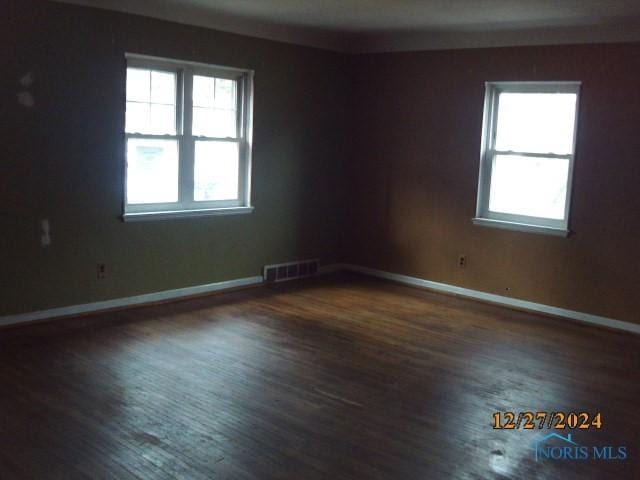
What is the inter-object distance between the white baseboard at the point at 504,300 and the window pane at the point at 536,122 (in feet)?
4.68

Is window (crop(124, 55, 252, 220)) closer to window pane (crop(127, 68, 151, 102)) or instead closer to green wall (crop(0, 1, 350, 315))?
window pane (crop(127, 68, 151, 102))

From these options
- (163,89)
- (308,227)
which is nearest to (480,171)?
(308,227)

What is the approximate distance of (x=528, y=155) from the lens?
595 centimetres

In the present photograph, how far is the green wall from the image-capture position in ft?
15.3

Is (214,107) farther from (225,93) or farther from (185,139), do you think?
(185,139)

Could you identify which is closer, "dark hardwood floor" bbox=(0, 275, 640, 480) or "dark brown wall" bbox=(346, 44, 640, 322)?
"dark hardwood floor" bbox=(0, 275, 640, 480)

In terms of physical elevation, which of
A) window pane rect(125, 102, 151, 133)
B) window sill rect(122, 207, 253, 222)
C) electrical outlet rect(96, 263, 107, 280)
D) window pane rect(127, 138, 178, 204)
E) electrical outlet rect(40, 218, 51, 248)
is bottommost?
electrical outlet rect(96, 263, 107, 280)

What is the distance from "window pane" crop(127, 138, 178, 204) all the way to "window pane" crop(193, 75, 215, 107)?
1.52 ft

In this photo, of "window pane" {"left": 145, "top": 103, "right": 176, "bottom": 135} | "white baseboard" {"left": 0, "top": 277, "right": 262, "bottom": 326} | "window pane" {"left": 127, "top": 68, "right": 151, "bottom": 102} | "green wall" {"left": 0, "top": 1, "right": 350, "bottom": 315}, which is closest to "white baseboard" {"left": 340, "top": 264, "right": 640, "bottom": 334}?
"green wall" {"left": 0, "top": 1, "right": 350, "bottom": 315}

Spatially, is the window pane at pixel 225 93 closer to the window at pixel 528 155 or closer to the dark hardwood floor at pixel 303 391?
the dark hardwood floor at pixel 303 391

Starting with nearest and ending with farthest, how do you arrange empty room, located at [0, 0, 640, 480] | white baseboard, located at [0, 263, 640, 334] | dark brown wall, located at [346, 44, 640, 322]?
empty room, located at [0, 0, 640, 480] → white baseboard, located at [0, 263, 640, 334] → dark brown wall, located at [346, 44, 640, 322]

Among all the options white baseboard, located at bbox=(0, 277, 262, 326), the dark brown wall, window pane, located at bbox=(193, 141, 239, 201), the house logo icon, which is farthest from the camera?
window pane, located at bbox=(193, 141, 239, 201)

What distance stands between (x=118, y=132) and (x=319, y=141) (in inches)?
95.8

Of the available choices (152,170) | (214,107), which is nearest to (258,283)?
(152,170)
